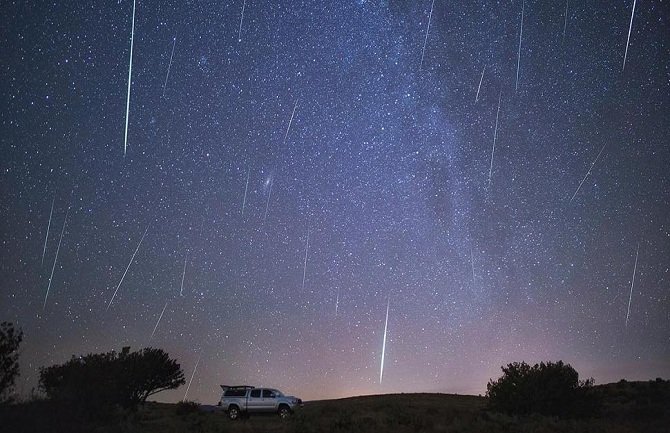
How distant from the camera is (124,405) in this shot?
1412 inches

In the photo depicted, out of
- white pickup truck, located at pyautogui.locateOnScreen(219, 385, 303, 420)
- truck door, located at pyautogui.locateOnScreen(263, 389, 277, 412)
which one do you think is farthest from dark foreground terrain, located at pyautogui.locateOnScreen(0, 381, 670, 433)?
white pickup truck, located at pyautogui.locateOnScreen(219, 385, 303, 420)

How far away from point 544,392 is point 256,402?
53.9ft

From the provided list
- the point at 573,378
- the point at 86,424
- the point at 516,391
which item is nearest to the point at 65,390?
the point at 86,424

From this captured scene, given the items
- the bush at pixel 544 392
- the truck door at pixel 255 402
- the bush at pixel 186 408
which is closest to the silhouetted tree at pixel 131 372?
the bush at pixel 186 408

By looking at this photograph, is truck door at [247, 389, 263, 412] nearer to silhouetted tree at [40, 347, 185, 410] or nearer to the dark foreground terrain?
the dark foreground terrain

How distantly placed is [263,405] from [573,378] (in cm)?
1804

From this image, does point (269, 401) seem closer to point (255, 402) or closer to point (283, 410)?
point (255, 402)

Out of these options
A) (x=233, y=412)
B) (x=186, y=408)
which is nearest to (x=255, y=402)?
(x=233, y=412)

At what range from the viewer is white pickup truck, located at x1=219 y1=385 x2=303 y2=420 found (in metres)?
30.4

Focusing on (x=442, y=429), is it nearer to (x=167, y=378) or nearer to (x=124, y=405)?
(x=124, y=405)

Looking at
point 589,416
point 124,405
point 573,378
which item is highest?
point 573,378

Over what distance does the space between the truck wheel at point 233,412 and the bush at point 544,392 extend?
1495 cm

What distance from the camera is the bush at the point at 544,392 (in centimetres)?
2839

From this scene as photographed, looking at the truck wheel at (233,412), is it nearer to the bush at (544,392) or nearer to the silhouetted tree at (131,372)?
the silhouetted tree at (131,372)
